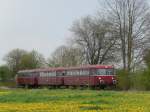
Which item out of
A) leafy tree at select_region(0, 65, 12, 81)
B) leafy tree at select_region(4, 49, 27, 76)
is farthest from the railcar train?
leafy tree at select_region(4, 49, 27, 76)

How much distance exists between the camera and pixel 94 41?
92.7 m

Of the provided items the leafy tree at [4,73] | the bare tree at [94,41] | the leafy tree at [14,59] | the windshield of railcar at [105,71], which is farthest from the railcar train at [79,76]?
the leafy tree at [14,59]

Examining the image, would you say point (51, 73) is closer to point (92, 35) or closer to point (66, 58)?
point (92, 35)

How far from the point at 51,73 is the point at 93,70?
491 inches

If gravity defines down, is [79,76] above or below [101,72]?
below

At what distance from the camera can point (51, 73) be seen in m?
69.1

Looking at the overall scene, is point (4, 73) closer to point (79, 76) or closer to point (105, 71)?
point (79, 76)

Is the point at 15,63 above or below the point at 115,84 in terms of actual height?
above

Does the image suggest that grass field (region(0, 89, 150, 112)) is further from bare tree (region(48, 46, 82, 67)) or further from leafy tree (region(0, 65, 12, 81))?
leafy tree (region(0, 65, 12, 81))

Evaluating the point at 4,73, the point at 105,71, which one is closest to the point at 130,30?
the point at 105,71

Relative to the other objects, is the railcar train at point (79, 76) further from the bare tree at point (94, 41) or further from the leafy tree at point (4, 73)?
the leafy tree at point (4, 73)

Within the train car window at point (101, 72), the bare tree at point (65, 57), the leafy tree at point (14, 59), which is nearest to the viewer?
the train car window at point (101, 72)

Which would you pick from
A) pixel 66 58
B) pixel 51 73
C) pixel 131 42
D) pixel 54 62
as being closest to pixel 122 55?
pixel 131 42

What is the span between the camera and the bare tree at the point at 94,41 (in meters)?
84.6
